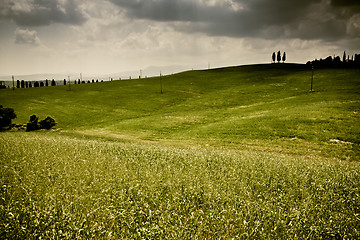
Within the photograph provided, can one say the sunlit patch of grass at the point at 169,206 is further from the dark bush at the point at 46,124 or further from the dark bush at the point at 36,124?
the dark bush at the point at 46,124

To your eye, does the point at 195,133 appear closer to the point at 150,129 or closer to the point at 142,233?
the point at 150,129

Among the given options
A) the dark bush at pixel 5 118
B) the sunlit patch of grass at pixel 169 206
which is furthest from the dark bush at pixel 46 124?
the sunlit patch of grass at pixel 169 206

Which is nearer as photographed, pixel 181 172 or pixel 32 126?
pixel 181 172

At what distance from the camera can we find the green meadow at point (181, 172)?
15.8 feet

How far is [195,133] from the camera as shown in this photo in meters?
33.4

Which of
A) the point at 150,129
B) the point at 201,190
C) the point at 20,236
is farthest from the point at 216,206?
the point at 150,129

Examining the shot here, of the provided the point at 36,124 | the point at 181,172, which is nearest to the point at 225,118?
the point at 181,172

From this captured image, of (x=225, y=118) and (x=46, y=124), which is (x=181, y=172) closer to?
(x=225, y=118)

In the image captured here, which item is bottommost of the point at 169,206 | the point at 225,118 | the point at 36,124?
the point at 36,124

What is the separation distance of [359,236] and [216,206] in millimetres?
3479

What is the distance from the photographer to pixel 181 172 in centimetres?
891

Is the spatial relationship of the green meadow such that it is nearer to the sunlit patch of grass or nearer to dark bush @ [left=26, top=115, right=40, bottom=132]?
the sunlit patch of grass

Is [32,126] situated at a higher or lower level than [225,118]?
lower

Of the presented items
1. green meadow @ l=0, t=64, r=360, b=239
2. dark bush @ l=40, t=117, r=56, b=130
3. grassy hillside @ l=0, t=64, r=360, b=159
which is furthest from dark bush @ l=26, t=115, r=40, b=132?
grassy hillside @ l=0, t=64, r=360, b=159
